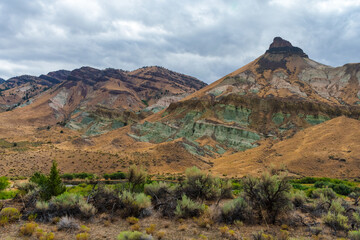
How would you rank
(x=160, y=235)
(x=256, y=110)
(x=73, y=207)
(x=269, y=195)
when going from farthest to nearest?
(x=256, y=110), (x=269, y=195), (x=73, y=207), (x=160, y=235)

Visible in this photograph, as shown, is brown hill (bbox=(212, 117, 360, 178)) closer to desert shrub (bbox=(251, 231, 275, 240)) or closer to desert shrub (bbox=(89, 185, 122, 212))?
desert shrub (bbox=(251, 231, 275, 240))

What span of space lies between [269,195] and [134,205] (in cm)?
666

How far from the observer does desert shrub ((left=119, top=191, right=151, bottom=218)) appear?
10.5 meters

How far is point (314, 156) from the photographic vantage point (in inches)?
1334

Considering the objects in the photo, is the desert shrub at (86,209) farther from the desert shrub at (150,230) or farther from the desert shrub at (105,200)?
the desert shrub at (150,230)

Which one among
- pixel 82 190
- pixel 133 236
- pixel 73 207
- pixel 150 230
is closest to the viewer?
pixel 133 236

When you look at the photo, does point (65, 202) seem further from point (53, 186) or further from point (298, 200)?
point (298, 200)

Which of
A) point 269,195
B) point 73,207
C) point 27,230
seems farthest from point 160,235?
point 269,195

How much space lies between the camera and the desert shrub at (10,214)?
30.3ft

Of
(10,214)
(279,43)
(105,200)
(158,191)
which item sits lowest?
(10,214)

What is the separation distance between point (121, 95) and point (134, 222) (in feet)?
420

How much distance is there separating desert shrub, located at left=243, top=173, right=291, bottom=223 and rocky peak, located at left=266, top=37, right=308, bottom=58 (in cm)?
11830

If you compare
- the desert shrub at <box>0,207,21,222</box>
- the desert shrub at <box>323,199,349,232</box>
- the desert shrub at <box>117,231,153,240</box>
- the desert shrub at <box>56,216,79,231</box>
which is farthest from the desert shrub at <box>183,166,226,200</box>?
the desert shrub at <box>0,207,21,222</box>

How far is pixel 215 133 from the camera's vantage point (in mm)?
55781
